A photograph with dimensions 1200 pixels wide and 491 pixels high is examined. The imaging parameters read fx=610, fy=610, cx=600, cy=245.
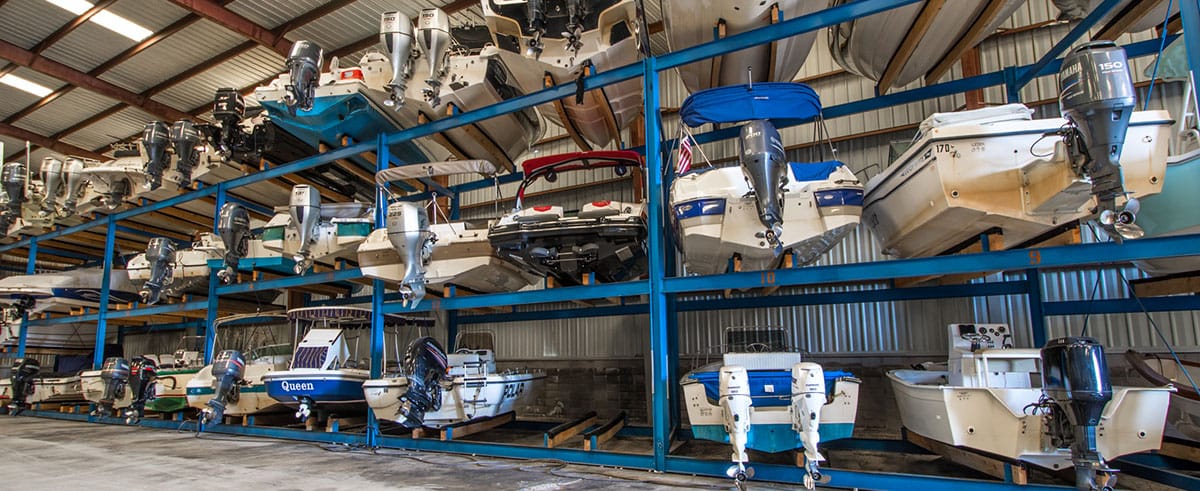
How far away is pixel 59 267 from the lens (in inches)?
636

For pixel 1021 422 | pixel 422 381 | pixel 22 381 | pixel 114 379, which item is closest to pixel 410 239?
pixel 422 381

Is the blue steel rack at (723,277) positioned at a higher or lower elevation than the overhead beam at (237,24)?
lower

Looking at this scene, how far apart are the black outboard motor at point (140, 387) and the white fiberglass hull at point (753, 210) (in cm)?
836

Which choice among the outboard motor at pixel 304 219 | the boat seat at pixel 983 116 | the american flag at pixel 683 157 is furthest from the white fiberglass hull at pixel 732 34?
the outboard motor at pixel 304 219

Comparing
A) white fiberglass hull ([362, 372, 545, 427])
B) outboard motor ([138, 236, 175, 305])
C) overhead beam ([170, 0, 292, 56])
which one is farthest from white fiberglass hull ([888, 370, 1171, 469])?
outboard motor ([138, 236, 175, 305])

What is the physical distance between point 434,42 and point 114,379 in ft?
23.9

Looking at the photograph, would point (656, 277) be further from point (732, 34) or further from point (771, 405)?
point (732, 34)

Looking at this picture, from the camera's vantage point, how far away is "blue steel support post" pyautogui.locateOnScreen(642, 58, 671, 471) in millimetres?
4621

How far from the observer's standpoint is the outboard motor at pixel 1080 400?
3.23 metres

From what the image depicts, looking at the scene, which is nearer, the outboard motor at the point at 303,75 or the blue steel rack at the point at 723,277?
the blue steel rack at the point at 723,277

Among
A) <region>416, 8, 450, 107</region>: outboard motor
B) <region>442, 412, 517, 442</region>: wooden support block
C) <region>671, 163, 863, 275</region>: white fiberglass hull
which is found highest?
<region>416, 8, 450, 107</region>: outboard motor

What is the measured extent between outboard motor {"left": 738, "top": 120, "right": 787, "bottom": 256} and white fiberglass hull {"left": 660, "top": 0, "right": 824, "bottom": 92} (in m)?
0.90

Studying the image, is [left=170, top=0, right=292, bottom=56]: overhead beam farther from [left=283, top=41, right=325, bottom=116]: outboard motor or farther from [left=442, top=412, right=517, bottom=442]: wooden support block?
[left=442, top=412, right=517, bottom=442]: wooden support block

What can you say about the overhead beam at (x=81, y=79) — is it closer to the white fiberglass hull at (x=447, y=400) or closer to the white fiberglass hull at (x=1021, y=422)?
the white fiberglass hull at (x=447, y=400)
